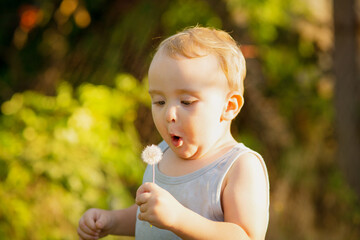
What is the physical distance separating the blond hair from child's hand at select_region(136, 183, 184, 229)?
0.43m

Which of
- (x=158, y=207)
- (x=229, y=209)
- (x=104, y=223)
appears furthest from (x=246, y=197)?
(x=104, y=223)

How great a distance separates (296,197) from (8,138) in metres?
2.76

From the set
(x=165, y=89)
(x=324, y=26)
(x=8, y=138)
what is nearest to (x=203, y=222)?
(x=165, y=89)

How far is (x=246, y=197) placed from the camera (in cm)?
151

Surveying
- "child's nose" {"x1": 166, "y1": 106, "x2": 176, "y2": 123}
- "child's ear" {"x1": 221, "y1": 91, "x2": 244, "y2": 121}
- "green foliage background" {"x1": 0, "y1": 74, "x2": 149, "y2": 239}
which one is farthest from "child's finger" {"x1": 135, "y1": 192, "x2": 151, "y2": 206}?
"green foliage background" {"x1": 0, "y1": 74, "x2": 149, "y2": 239}

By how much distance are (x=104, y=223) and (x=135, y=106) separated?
106 inches

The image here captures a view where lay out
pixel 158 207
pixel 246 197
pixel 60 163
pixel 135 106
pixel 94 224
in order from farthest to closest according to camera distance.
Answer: pixel 135 106
pixel 60 163
pixel 94 224
pixel 246 197
pixel 158 207

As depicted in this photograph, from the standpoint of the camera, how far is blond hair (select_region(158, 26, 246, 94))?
1604mm

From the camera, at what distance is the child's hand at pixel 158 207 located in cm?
141

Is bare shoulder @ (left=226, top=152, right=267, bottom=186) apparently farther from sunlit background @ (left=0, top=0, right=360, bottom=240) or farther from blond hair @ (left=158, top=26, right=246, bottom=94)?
sunlit background @ (left=0, top=0, right=360, bottom=240)

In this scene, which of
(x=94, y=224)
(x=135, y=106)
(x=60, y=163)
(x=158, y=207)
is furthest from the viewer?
(x=135, y=106)

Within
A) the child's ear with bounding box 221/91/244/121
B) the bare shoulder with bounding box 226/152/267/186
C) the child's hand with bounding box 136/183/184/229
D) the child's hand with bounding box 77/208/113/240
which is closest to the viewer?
the child's hand with bounding box 136/183/184/229

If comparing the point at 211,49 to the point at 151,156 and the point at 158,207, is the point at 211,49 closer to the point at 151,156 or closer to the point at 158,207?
the point at 151,156

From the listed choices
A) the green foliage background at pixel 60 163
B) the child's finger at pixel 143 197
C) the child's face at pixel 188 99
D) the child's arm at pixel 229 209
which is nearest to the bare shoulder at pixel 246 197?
the child's arm at pixel 229 209
